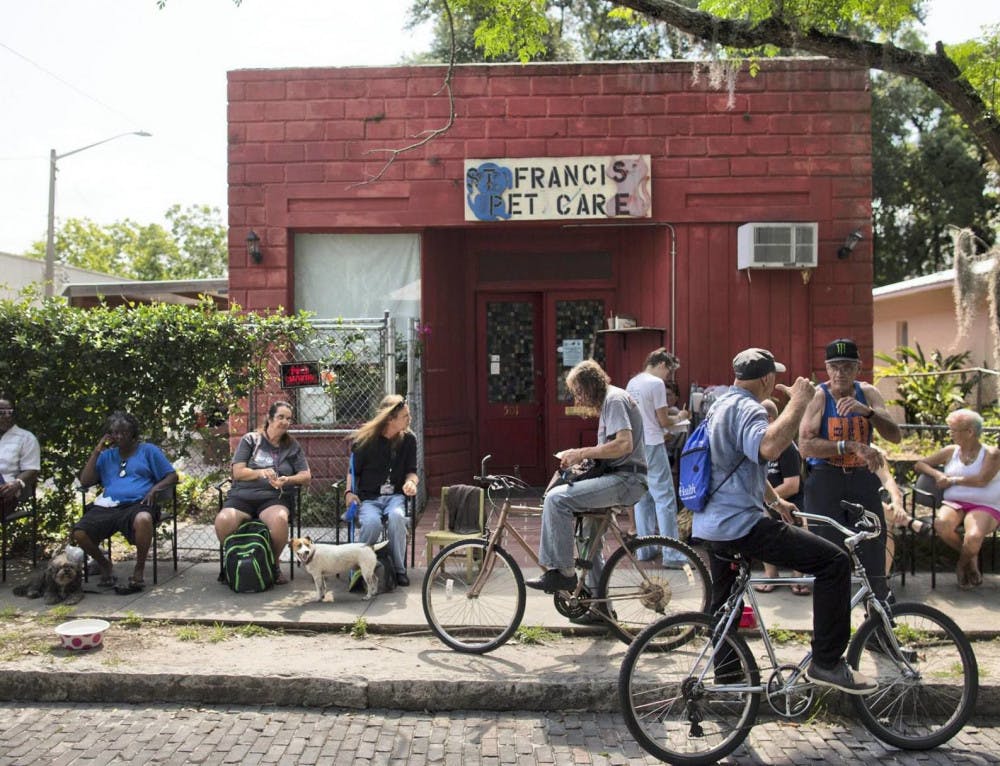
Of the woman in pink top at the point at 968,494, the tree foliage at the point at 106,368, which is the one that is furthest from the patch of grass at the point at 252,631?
the woman in pink top at the point at 968,494

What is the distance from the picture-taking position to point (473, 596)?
231 inches

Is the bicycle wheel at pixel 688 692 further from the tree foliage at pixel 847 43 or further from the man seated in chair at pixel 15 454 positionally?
the man seated in chair at pixel 15 454

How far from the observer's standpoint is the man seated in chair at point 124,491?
7063 mm

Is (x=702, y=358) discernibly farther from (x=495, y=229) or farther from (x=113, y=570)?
(x=113, y=570)

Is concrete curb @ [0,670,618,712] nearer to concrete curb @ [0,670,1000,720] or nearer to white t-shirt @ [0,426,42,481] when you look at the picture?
concrete curb @ [0,670,1000,720]

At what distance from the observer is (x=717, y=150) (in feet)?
34.0

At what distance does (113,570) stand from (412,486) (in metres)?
2.54

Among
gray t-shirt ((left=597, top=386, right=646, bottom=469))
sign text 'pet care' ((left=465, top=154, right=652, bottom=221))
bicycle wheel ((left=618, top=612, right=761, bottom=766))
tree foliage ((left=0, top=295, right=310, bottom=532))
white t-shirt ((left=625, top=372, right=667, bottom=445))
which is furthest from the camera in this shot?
sign text 'pet care' ((left=465, top=154, right=652, bottom=221))

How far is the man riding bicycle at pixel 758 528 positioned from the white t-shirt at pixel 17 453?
5522mm

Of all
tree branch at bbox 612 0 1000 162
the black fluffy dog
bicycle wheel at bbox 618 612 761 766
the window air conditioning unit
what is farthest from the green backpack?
the window air conditioning unit

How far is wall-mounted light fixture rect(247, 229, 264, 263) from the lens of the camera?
10422 millimetres

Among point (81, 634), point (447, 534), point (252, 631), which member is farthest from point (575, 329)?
point (81, 634)

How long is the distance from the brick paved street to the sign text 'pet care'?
6387mm

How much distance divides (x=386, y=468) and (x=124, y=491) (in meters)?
2.00
